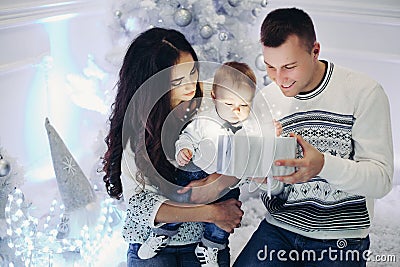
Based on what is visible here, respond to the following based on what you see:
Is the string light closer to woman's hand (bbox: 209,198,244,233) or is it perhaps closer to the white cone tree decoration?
the white cone tree decoration

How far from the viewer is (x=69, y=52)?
1265 millimetres

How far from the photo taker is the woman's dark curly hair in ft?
3.86

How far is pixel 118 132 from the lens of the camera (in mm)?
1215

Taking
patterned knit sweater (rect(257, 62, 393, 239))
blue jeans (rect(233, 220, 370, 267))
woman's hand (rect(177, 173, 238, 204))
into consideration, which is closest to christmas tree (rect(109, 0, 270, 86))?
patterned knit sweater (rect(257, 62, 393, 239))

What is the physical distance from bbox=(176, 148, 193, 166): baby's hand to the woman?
18 millimetres

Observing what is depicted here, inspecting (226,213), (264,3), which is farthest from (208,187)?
(264,3)

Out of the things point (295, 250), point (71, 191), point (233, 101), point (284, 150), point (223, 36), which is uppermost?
point (223, 36)

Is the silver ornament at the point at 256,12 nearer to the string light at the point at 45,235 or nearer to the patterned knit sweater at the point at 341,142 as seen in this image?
the patterned knit sweater at the point at 341,142

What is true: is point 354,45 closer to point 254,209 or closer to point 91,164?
point 254,209

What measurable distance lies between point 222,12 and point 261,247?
0.50 meters

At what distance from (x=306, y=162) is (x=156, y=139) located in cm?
31

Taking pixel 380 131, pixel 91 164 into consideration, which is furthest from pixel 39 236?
pixel 380 131

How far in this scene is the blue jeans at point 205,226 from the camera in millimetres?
1186

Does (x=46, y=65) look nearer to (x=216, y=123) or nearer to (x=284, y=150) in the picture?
(x=216, y=123)
